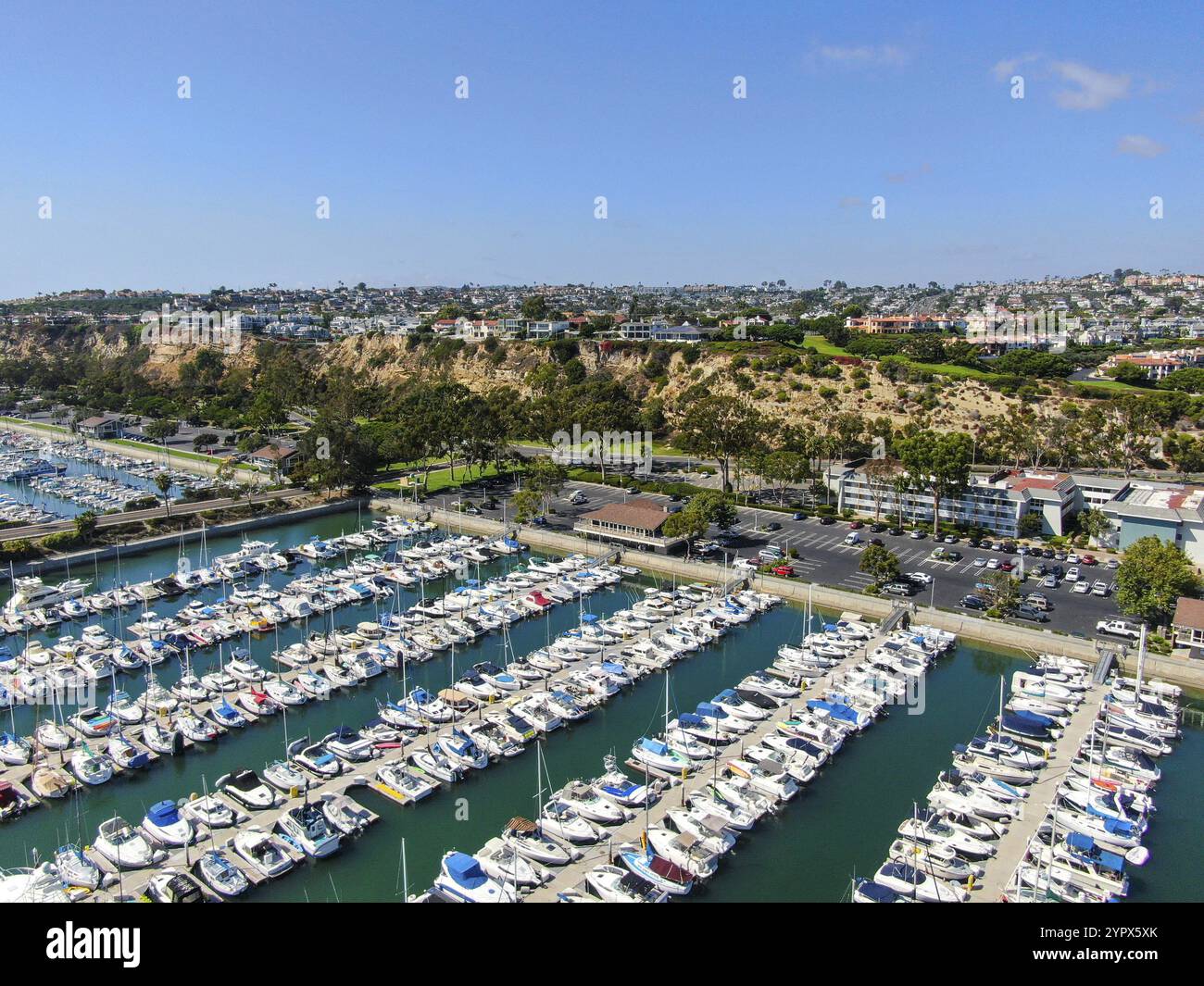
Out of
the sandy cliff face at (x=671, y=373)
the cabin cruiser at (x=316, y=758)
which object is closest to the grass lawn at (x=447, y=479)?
the sandy cliff face at (x=671, y=373)

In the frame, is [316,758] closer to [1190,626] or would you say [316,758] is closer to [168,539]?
[168,539]

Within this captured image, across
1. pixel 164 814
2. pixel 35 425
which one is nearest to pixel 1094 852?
pixel 164 814

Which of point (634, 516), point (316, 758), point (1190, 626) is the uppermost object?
point (634, 516)

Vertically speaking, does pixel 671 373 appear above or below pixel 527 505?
above

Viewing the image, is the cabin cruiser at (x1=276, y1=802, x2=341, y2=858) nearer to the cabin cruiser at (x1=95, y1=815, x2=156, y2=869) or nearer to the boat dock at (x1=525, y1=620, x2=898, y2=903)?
the cabin cruiser at (x1=95, y1=815, x2=156, y2=869)

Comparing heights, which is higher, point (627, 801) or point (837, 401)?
point (837, 401)
